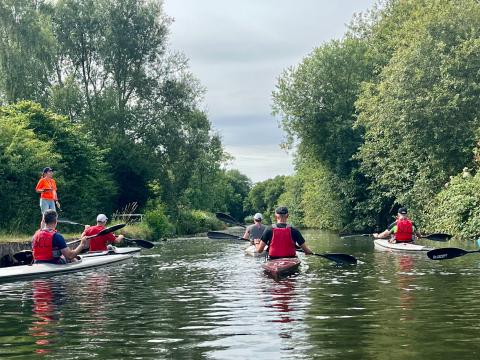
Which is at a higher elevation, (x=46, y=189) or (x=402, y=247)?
(x=46, y=189)

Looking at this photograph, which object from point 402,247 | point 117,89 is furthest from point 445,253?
point 117,89

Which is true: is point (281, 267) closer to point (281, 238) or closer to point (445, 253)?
point (281, 238)

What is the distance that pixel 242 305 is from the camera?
10398 millimetres

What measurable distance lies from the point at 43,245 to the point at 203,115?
111ft

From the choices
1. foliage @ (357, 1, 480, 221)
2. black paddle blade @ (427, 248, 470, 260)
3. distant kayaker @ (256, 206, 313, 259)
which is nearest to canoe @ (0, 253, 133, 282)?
distant kayaker @ (256, 206, 313, 259)

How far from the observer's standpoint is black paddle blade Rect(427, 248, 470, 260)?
15352mm

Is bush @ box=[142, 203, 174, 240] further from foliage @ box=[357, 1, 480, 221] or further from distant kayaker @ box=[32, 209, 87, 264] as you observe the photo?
distant kayaker @ box=[32, 209, 87, 264]

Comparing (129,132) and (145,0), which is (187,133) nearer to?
(129,132)

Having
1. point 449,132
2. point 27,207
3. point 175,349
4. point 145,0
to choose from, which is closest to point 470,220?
point 449,132

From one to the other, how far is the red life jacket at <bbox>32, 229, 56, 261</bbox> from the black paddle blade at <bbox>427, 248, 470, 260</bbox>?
912 centimetres

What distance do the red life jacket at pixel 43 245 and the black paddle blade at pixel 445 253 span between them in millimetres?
9117

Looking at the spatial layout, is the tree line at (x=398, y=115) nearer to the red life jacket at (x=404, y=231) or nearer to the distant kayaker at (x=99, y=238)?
the red life jacket at (x=404, y=231)

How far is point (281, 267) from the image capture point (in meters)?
14.4

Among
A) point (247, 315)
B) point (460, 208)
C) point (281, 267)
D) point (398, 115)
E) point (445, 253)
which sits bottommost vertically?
point (247, 315)
